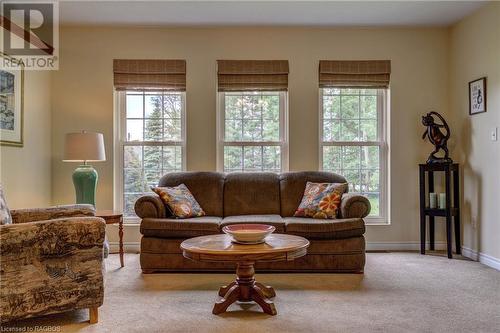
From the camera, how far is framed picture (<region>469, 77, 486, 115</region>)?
3.69 meters

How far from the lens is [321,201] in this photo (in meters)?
3.57

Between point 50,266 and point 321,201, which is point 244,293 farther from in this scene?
point 321,201

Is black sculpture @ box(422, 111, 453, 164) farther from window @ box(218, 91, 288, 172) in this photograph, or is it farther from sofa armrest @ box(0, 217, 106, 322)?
sofa armrest @ box(0, 217, 106, 322)

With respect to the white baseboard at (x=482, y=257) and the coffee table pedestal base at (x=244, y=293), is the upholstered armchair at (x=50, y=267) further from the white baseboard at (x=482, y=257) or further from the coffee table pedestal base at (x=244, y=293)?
the white baseboard at (x=482, y=257)

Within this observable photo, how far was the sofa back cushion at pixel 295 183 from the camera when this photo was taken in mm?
3871

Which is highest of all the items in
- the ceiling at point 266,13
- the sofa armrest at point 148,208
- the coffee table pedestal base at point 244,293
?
the ceiling at point 266,13

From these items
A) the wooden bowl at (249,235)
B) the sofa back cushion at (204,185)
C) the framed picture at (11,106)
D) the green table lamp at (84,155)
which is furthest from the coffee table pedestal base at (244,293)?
the framed picture at (11,106)

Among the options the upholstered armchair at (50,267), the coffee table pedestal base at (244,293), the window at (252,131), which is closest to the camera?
the upholstered armchair at (50,267)

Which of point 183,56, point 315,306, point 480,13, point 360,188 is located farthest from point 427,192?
point 183,56

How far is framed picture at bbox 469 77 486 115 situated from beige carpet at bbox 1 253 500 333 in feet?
5.11

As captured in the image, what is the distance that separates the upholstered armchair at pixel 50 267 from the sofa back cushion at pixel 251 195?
1.79 m

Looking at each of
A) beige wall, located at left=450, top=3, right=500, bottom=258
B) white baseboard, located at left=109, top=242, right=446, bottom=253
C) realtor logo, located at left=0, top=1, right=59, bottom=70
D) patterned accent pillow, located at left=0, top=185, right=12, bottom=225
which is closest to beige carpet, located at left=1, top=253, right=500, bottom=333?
beige wall, located at left=450, top=3, right=500, bottom=258

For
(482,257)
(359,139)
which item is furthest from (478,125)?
(482,257)

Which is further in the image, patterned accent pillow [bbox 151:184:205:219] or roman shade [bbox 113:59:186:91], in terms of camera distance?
roman shade [bbox 113:59:186:91]
